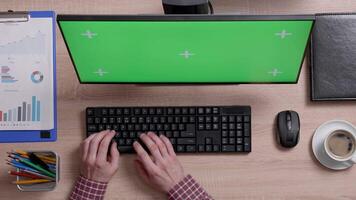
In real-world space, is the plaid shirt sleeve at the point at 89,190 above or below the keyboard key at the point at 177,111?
below

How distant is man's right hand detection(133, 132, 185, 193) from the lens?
2.96 ft

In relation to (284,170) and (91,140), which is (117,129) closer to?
(91,140)

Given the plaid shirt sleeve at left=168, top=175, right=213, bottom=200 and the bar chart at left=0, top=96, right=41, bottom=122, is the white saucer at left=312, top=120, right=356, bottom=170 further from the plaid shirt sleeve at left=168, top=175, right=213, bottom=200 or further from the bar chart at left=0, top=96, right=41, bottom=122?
the bar chart at left=0, top=96, right=41, bottom=122

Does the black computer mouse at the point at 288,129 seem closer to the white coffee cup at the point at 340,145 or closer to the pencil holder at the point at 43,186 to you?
the white coffee cup at the point at 340,145

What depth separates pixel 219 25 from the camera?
71 cm

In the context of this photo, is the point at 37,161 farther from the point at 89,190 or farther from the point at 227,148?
the point at 227,148

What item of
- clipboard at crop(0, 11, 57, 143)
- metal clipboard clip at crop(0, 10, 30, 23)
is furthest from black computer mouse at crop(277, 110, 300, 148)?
metal clipboard clip at crop(0, 10, 30, 23)

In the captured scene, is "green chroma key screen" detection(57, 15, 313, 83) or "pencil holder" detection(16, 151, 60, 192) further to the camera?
"pencil holder" detection(16, 151, 60, 192)

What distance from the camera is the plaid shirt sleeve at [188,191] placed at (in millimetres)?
892

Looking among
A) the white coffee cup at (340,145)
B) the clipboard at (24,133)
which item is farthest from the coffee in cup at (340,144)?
the clipboard at (24,133)

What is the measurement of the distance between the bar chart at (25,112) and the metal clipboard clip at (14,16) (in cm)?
18

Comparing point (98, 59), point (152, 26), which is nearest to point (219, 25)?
point (152, 26)

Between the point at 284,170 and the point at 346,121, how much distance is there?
0.59ft

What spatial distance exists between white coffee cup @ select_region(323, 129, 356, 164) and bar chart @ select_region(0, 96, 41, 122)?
0.64m
